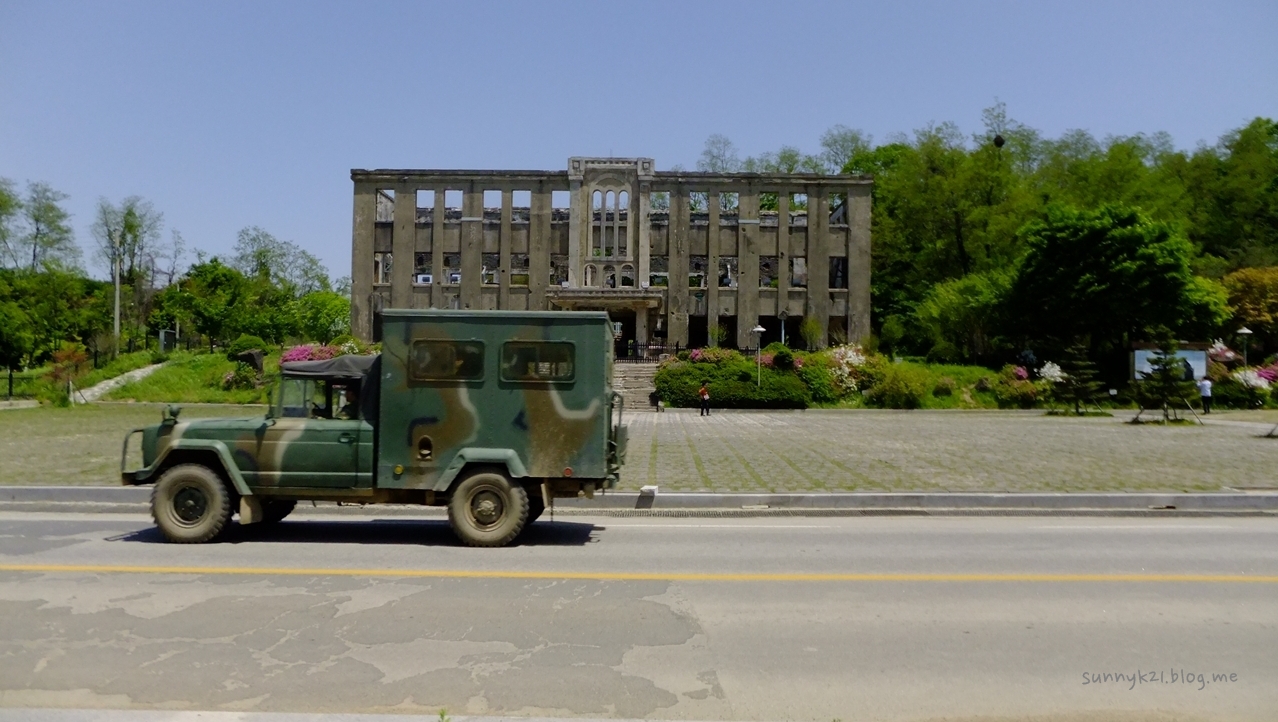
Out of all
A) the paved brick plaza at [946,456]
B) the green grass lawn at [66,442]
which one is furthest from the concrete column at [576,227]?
the paved brick plaza at [946,456]

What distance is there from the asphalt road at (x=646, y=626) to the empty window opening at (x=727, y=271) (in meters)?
49.5

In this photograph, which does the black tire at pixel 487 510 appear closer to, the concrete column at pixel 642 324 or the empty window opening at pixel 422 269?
the concrete column at pixel 642 324

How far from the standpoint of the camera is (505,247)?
193 ft

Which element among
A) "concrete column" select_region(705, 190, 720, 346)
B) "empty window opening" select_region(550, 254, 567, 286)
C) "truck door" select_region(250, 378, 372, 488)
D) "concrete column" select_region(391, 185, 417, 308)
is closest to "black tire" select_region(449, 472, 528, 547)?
"truck door" select_region(250, 378, 372, 488)

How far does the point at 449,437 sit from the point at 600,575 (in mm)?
2597

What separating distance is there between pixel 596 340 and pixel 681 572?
2797 mm

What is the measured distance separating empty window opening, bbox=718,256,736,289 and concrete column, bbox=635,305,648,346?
6.58m

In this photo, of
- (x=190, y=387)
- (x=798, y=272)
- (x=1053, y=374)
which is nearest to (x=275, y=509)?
(x=1053, y=374)

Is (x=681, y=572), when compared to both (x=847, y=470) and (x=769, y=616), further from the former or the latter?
(x=847, y=470)

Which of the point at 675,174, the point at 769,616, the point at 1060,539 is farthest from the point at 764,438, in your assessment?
the point at 675,174

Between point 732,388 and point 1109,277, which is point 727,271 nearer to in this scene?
point 732,388

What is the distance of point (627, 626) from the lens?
7.14 m

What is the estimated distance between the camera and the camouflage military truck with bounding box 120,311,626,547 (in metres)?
10.4

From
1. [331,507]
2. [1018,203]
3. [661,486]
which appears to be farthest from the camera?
[1018,203]
